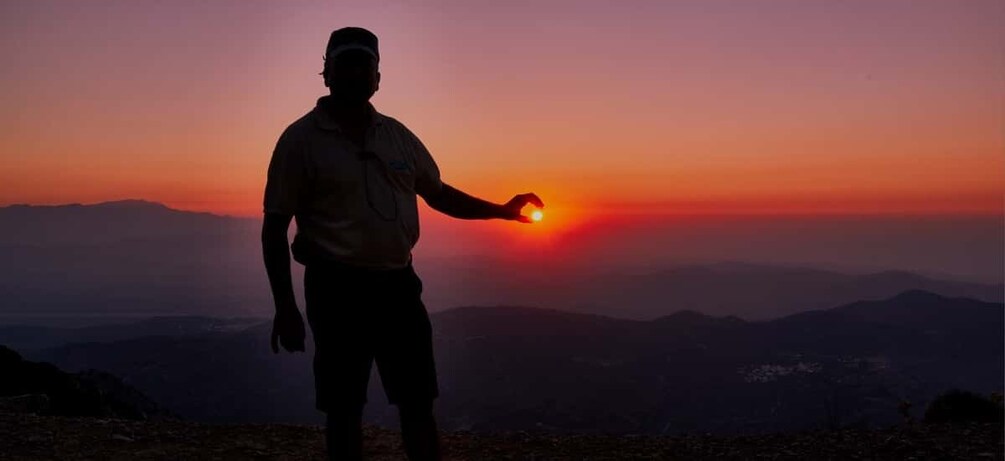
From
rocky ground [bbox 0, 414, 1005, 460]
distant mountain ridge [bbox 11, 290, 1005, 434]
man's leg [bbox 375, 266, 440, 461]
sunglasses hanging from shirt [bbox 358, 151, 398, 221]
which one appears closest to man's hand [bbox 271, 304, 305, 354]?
man's leg [bbox 375, 266, 440, 461]

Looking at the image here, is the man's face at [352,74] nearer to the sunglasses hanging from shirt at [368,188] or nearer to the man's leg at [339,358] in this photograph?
the sunglasses hanging from shirt at [368,188]

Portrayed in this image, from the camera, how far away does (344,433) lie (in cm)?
344

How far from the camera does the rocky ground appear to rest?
6379 millimetres

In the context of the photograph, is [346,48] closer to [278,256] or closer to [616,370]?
[278,256]

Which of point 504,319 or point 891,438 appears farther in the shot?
point 504,319

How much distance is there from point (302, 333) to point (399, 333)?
1.42ft

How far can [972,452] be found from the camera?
6184 millimetres

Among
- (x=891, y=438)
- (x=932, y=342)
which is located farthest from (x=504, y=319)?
(x=891, y=438)

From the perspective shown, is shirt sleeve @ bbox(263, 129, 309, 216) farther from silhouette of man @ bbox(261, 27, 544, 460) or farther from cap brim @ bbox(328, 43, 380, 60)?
cap brim @ bbox(328, 43, 380, 60)

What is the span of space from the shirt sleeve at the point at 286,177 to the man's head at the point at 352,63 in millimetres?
334

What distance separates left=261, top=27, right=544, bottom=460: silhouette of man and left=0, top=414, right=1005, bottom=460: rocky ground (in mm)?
3257

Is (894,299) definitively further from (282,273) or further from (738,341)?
(282,273)

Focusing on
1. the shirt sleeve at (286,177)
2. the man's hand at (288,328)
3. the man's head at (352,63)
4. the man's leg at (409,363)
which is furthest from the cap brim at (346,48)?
the man's hand at (288,328)

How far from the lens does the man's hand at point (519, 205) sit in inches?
164
